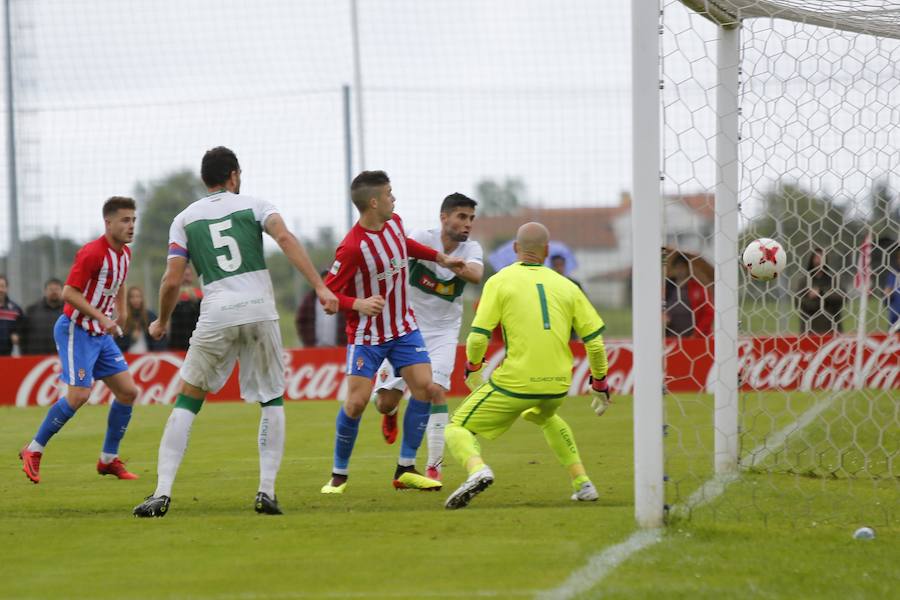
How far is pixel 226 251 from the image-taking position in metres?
7.05

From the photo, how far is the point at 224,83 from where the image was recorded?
17922 mm

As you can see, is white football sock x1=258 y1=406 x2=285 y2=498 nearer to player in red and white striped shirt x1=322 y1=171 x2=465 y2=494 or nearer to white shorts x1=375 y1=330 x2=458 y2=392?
player in red and white striped shirt x1=322 y1=171 x2=465 y2=494

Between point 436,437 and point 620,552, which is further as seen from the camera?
point 436,437

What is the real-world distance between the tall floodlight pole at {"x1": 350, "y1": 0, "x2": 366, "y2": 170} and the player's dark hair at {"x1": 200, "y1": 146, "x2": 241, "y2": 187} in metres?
10.2

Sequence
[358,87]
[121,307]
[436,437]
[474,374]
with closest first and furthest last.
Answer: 1. [474,374]
2. [436,437]
3. [121,307]
4. [358,87]

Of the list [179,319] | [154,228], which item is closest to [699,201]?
[179,319]

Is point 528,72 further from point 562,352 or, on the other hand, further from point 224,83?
point 562,352

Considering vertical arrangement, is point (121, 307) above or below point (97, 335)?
above

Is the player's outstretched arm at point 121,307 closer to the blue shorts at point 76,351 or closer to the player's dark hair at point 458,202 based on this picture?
the blue shorts at point 76,351

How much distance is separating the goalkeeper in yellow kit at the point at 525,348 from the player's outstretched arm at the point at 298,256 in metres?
0.86

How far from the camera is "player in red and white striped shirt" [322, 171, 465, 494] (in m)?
7.89

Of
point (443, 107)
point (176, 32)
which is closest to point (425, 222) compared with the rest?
point (443, 107)

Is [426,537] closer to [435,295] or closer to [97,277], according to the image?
[435,295]

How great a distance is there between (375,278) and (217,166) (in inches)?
54.3
